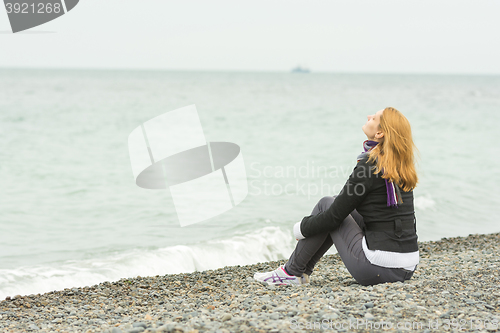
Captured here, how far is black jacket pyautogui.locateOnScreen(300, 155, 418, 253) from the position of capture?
126 inches

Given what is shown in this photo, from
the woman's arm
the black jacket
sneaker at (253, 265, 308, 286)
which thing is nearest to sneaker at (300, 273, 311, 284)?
sneaker at (253, 265, 308, 286)

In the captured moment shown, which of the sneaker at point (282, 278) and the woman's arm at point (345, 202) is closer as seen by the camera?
the woman's arm at point (345, 202)

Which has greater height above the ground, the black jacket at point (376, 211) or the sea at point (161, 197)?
the black jacket at point (376, 211)

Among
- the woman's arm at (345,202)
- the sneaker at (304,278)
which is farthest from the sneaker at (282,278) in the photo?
the woman's arm at (345,202)

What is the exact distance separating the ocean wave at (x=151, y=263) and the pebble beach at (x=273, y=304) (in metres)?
1.03

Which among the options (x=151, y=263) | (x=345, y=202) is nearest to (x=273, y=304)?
(x=345, y=202)

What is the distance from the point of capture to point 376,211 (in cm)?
329

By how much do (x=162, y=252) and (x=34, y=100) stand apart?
26.8m

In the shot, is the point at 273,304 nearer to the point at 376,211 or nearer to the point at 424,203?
the point at 376,211

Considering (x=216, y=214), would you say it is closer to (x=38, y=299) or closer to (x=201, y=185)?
(x=201, y=185)

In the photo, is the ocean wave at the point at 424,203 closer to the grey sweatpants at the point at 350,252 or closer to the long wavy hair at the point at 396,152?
the grey sweatpants at the point at 350,252

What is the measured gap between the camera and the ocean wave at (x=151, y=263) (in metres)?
5.37

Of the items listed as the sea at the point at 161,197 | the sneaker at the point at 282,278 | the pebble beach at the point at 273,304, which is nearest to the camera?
the pebble beach at the point at 273,304

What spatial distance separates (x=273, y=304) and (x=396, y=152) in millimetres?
1429
